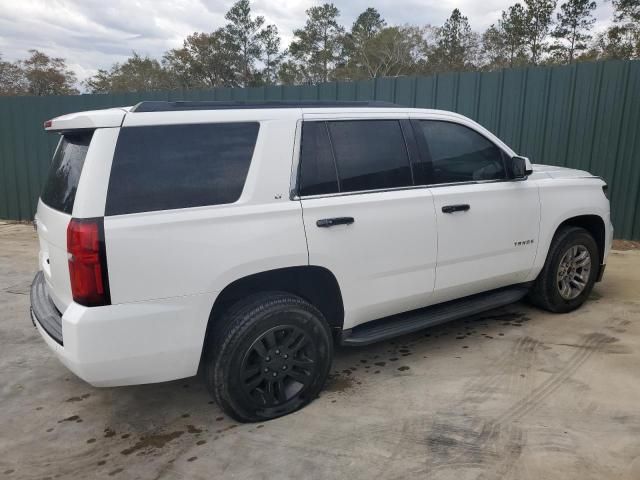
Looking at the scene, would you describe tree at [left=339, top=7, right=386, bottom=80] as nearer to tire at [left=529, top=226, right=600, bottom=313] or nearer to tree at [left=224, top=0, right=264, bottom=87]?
tree at [left=224, top=0, right=264, bottom=87]

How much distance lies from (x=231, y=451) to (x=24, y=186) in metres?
9.20

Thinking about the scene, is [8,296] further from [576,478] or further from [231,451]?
[576,478]

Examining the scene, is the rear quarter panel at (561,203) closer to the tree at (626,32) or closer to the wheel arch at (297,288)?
the wheel arch at (297,288)

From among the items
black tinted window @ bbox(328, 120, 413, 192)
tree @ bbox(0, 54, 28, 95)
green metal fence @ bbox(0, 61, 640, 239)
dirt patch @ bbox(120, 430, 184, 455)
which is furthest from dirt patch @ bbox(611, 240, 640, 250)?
tree @ bbox(0, 54, 28, 95)

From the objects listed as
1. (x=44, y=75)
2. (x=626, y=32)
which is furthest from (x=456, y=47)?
(x=44, y=75)

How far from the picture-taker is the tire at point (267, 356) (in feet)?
9.15

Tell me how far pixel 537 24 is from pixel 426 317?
162ft

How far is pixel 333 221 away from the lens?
9.97 ft

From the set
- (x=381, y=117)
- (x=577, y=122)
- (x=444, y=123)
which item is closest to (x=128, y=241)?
(x=381, y=117)

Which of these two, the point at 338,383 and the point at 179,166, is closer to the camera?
the point at 179,166

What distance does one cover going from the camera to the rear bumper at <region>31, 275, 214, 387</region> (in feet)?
8.12

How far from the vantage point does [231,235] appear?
8.93ft

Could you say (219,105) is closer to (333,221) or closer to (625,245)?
(333,221)

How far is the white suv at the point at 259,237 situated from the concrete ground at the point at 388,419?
0.30 m
